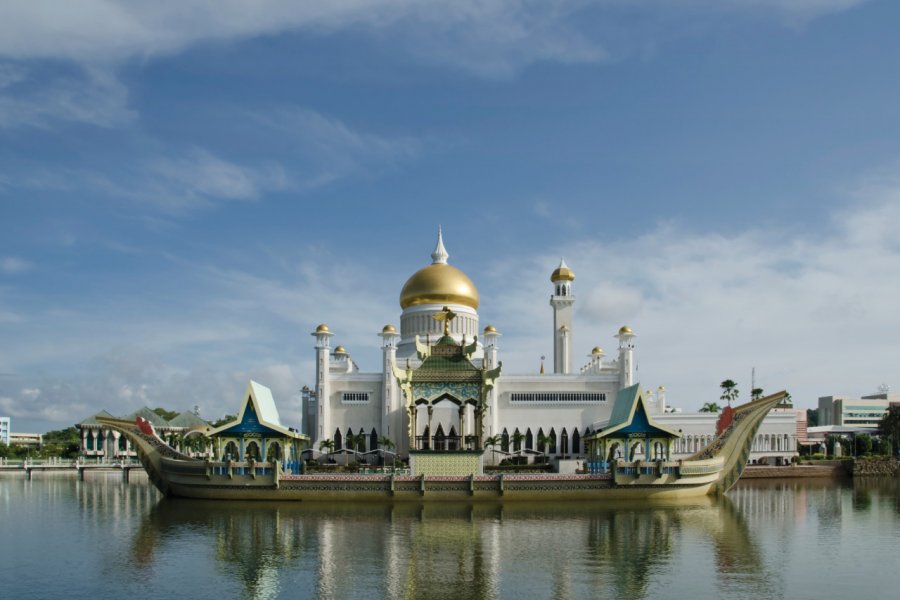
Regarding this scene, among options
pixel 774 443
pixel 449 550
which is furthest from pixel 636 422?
pixel 774 443

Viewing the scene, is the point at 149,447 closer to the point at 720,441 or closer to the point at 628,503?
the point at 628,503

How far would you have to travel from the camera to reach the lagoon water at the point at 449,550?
18312mm

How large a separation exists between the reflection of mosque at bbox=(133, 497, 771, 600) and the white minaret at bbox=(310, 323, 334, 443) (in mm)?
24923

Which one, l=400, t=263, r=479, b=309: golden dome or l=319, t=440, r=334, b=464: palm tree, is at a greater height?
l=400, t=263, r=479, b=309: golden dome

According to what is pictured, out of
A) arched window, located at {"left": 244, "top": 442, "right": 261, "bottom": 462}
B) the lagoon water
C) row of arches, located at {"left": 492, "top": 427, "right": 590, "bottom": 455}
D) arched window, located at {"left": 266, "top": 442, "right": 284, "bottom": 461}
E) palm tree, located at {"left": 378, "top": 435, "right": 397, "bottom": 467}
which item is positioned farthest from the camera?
row of arches, located at {"left": 492, "top": 427, "right": 590, "bottom": 455}

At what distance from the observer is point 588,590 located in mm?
17906

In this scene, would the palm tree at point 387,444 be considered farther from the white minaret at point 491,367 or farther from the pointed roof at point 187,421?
the pointed roof at point 187,421

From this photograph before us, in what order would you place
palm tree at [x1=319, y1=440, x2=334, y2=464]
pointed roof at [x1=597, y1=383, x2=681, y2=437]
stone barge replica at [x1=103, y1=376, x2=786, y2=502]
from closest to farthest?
1. stone barge replica at [x1=103, y1=376, x2=786, y2=502]
2. pointed roof at [x1=597, y1=383, x2=681, y2=437]
3. palm tree at [x1=319, y1=440, x2=334, y2=464]

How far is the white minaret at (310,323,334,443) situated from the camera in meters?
59.2

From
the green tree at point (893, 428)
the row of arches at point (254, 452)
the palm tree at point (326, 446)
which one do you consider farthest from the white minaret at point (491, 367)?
the green tree at point (893, 428)

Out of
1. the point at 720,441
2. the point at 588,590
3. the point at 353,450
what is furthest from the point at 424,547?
the point at 353,450

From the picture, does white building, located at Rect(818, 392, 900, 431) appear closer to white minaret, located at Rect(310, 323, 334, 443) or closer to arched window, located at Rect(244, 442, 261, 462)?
white minaret, located at Rect(310, 323, 334, 443)

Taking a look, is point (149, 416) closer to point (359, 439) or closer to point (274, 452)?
point (359, 439)

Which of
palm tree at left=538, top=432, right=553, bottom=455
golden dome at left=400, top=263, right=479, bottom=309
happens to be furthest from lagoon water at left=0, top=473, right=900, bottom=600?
golden dome at left=400, top=263, right=479, bottom=309
